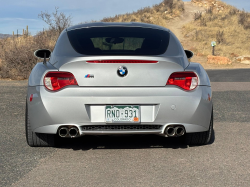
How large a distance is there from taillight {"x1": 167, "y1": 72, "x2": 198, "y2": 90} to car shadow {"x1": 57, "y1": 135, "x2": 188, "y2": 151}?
961mm

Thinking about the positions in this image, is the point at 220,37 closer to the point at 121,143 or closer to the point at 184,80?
the point at 121,143

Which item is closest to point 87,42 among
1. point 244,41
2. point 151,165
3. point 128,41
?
point 128,41

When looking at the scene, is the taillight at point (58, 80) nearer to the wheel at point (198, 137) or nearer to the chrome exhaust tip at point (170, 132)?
the chrome exhaust tip at point (170, 132)

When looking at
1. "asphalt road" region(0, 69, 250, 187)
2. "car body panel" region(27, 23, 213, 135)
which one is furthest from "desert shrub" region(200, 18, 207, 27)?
"car body panel" region(27, 23, 213, 135)

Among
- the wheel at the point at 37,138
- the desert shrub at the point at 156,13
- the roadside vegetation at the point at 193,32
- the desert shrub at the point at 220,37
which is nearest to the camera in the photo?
the wheel at the point at 37,138

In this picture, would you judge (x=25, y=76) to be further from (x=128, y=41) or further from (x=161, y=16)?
(x=161, y=16)

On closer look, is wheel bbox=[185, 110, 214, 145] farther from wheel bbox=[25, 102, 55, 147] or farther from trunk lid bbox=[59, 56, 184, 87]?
wheel bbox=[25, 102, 55, 147]

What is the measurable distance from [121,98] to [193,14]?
59.8 meters

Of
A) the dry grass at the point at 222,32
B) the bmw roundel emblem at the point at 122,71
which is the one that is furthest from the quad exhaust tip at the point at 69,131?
the dry grass at the point at 222,32

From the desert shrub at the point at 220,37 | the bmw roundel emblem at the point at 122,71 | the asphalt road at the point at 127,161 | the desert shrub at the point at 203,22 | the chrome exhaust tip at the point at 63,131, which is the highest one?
the bmw roundel emblem at the point at 122,71

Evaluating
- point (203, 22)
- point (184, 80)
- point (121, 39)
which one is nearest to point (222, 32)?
point (203, 22)

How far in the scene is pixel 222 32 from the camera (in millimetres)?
48031

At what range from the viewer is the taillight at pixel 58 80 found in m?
4.60

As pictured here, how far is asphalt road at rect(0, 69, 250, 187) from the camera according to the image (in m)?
3.92
